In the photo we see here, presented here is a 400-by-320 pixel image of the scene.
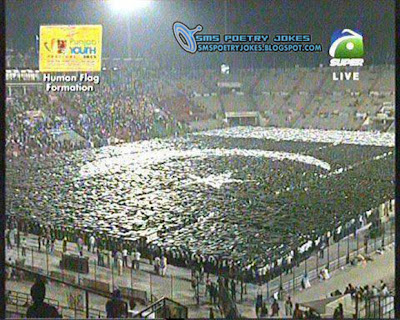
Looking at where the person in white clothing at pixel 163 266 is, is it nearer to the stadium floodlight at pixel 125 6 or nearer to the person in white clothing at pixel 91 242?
the person in white clothing at pixel 91 242

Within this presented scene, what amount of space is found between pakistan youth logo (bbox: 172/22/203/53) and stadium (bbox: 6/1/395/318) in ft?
0.40

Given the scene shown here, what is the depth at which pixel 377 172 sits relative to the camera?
4.03 m

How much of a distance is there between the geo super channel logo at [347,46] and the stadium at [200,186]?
0.24 feet

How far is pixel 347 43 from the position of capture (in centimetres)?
401

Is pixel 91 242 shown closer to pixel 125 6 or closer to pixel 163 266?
pixel 163 266

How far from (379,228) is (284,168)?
0.59 meters

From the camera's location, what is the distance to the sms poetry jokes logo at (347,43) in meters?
4.00

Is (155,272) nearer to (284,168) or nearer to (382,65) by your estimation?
(284,168)

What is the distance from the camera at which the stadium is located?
3.93 m

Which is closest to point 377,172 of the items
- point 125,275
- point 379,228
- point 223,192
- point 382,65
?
point 379,228
